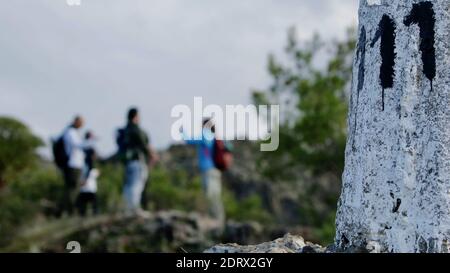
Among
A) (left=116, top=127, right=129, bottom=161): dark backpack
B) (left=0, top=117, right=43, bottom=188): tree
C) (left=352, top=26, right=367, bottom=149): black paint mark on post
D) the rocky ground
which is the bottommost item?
the rocky ground

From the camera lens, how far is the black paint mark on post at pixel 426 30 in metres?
5.13

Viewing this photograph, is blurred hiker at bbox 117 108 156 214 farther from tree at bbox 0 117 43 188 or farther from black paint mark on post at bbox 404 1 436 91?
tree at bbox 0 117 43 188

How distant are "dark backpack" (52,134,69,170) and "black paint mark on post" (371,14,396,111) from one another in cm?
1034

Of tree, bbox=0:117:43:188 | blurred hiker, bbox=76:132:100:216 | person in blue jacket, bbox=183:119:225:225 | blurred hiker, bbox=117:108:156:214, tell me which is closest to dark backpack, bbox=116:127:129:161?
blurred hiker, bbox=117:108:156:214

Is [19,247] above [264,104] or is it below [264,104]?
below

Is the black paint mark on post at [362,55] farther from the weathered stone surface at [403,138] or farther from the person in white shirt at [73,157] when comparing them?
the person in white shirt at [73,157]

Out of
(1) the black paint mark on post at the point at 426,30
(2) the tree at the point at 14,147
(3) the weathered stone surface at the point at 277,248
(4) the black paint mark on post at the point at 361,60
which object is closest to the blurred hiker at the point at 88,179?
(3) the weathered stone surface at the point at 277,248

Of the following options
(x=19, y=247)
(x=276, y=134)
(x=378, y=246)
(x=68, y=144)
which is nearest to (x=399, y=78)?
(x=378, y=246)

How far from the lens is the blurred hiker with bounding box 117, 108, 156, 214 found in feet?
48.7

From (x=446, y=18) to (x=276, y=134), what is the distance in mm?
18650

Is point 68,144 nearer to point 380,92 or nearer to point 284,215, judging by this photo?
point 380,92

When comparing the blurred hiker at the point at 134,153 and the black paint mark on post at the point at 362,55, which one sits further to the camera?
the blurred hiker at the point at 134,153

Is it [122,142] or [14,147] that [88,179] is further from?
[14,147]
